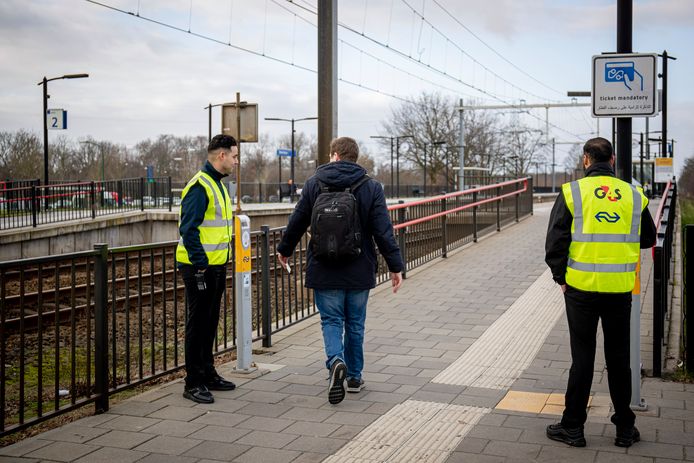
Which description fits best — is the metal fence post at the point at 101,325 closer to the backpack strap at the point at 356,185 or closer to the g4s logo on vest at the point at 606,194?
the backpack strap at the point at 356,185

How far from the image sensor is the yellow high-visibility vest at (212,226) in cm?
531

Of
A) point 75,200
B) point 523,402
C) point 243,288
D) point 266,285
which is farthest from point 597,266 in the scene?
point 75,200

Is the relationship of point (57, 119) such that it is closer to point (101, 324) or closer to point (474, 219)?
point (474, 219)

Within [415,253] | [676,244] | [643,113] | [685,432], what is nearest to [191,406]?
[685,432]

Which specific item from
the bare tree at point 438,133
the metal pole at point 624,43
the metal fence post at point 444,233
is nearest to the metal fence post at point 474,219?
the metal fence post at point 444,233

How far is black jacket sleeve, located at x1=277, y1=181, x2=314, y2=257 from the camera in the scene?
5.43 m

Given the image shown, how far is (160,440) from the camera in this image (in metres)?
4.48

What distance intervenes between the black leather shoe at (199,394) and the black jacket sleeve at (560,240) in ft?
8.17

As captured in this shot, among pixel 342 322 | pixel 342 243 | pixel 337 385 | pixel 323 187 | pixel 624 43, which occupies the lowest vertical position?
pixel 337 385

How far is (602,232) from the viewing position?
4324 millimetres

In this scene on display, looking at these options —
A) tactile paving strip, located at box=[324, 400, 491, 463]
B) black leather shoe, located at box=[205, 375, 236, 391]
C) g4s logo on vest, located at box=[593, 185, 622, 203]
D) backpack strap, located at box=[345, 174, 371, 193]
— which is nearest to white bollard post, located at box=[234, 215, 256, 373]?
black leather shoe, located at box=[205, 375, 236, 391]

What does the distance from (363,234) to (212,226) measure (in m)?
1.07

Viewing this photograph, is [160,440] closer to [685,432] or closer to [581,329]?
[581,329]

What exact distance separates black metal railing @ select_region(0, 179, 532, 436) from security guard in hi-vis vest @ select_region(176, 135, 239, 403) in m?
0.38
